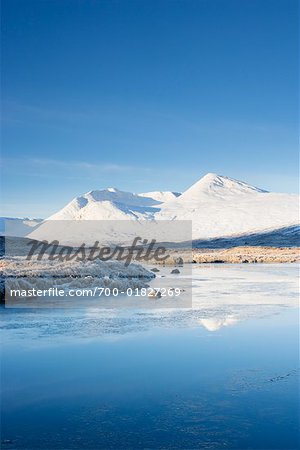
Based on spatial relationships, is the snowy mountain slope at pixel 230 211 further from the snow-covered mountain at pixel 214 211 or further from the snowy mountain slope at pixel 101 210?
the snowy mountain slope at pixel 101 210

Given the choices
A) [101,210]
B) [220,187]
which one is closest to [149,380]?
[101,210]

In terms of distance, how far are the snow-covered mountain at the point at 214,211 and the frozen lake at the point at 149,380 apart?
98.7 m

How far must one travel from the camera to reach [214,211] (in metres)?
132

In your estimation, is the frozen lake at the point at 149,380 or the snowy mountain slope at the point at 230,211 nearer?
the frozen lake at the point at 149,380

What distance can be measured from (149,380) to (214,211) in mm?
126496

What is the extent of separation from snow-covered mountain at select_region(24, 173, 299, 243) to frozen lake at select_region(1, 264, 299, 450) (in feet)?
Result: 324

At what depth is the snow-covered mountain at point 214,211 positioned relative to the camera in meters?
117

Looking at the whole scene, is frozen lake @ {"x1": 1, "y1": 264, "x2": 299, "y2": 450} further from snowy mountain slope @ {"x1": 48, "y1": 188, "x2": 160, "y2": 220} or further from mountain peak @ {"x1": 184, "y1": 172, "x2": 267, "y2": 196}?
mountain peak @ {"x1": 184, "y1": 172, "x2": 267, "y2": 196}

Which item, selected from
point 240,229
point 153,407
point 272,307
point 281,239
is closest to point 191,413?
point 153,407

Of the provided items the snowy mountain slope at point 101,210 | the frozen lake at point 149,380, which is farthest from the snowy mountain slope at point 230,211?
the frozen lake at point 149,380

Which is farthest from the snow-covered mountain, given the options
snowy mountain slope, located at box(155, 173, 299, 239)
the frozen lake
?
the frozen lake

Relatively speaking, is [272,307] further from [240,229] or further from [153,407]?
[240,229]

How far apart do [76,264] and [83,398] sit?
1558 centimetres

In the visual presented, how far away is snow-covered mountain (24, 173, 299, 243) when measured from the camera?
4601 inches
